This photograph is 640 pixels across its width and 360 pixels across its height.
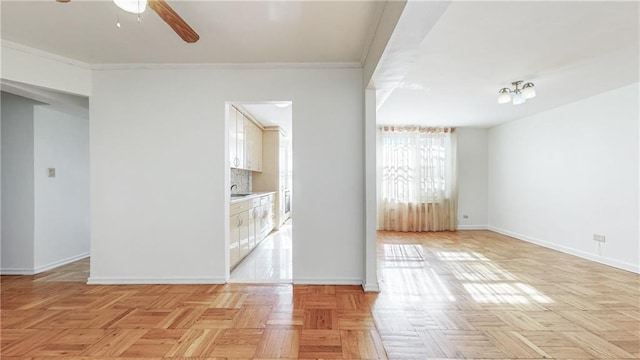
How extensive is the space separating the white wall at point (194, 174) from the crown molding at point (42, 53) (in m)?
0.17

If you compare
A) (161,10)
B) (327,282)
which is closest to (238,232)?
(327,282)

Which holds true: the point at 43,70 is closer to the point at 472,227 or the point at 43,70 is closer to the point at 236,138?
the point at 236,138

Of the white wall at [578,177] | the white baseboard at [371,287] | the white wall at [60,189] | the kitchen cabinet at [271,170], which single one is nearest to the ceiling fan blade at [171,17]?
the white baseboard at [371,287]

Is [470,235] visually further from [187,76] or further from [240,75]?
[187,76]

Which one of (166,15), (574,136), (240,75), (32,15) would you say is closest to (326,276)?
(240,75)

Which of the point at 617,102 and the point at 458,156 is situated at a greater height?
the point at 617,102

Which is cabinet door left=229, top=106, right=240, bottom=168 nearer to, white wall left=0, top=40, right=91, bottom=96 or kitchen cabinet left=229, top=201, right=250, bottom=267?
kitchen cabinet left=229, top=201, right=250, bottom=267

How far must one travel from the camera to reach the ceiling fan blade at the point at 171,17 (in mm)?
1554

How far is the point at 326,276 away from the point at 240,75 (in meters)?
2.44

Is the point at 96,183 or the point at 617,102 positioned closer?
the point at 96,183

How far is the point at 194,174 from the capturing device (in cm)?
301

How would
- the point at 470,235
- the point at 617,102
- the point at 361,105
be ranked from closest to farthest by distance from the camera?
the point at 361,105, the point at 617,102, the point at 470,235

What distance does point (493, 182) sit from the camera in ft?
20.0

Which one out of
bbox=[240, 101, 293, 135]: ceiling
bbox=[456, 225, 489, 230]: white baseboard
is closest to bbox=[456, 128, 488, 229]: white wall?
bbox=[456, 225, 489, 230]: white baseboard
